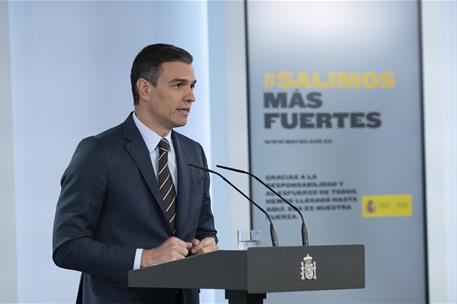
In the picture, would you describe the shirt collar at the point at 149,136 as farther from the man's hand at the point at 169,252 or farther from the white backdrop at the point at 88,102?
the white backdrop at the point at 88,102

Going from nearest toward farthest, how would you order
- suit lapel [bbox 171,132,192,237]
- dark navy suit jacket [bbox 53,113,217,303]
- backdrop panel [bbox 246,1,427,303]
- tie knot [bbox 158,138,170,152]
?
dark navy suit jacket [bbox 53,113,217,303]
suit lapel [bbox 171,132,192,237]
tie knot [bbox 158,138,170,152]
backdrop panel [bbox 246,1,427,303]

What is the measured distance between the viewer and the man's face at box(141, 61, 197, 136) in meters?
3.20

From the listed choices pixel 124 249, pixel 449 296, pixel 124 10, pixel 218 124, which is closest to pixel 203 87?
pixel 218 124

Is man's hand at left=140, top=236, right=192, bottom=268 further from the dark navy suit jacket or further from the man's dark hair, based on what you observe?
the man's dark hair

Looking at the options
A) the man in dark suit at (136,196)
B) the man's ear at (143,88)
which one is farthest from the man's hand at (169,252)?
the man's ear at (143,88)

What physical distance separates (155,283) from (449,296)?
342 centimetres

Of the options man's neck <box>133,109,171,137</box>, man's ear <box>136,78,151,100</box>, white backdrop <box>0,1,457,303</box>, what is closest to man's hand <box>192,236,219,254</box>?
man's neck <box>133,109,171,137</box>

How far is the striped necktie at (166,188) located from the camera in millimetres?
3096

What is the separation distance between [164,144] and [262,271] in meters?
0.99

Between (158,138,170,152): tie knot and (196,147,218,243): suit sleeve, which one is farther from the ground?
(158,138,170,152): tie knot

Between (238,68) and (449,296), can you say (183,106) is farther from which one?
(449,296)

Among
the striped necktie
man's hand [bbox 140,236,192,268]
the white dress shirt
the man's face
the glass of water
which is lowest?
man's hand [bbox 140,236,192,268]

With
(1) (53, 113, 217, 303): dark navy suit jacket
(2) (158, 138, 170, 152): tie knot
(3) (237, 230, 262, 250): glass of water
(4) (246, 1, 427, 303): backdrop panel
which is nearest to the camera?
(3) (237, 230, 262, 250): glass of water

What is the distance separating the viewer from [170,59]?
10.6ft
